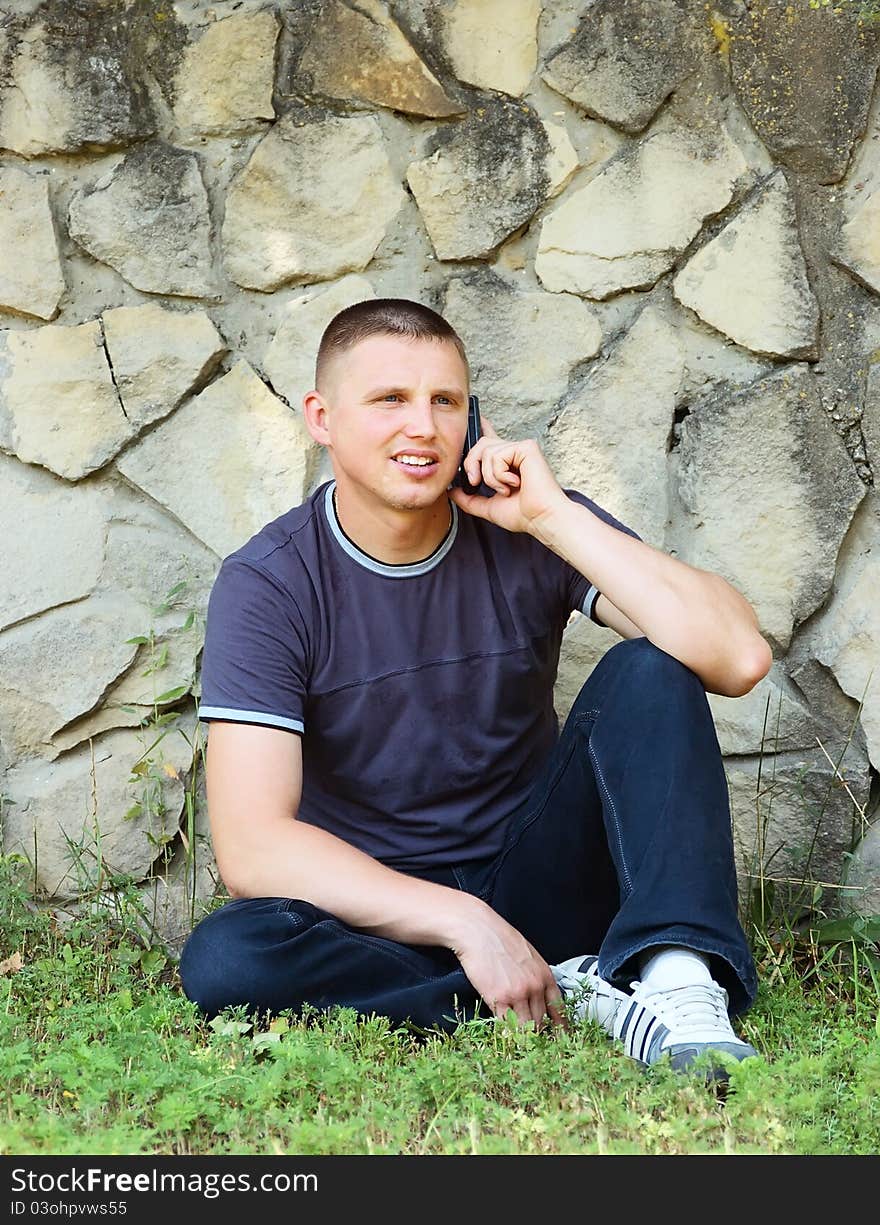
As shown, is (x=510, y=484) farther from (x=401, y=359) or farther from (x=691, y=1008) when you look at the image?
(x=691, y=1008)

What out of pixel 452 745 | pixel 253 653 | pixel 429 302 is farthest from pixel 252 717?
pixel 429 302

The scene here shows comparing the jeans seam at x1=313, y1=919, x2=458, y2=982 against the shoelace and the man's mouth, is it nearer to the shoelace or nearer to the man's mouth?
the shoelace

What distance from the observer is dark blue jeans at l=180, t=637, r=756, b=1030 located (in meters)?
1.99

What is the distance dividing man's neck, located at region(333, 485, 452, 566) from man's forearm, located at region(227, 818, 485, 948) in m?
0.57

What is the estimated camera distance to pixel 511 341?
9.08ft

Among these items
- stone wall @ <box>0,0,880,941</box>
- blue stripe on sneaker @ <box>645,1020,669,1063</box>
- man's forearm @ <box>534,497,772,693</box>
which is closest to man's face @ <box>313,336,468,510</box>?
man's forearm @ <box>534,497,772,693</box>

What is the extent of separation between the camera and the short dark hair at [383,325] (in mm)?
2438

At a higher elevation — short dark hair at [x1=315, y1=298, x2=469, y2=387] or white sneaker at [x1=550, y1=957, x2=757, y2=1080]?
short dark hair at [x1=315, y1=298, x2=469, y2=387]

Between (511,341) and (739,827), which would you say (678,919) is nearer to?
(739,827)

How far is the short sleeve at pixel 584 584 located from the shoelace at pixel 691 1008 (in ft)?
2.52

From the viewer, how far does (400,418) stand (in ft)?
7.76

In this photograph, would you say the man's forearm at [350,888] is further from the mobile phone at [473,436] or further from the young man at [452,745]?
the mobile phone at [473,436]

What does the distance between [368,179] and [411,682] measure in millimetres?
1119
